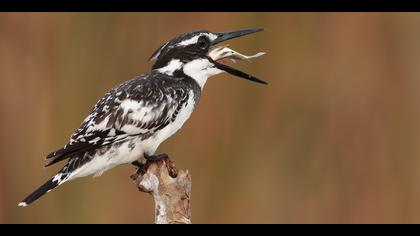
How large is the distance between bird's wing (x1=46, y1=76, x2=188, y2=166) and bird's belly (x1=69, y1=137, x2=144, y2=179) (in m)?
0.05

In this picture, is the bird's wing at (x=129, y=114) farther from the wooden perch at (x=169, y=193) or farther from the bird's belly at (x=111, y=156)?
the wooden perch at (x=169, y=193)

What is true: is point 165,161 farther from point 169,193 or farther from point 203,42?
point 203,42

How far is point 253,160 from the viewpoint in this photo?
620 centimetres

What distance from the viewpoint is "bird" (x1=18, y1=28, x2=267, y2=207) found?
4.82 metres

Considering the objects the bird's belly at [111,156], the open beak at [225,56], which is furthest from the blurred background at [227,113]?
the bird's belly at [111,156]

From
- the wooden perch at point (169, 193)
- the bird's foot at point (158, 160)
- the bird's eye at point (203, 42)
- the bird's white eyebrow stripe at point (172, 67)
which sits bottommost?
the wooden perch at point (169, 193)

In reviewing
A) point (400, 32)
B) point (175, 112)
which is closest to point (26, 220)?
point (175, 112)

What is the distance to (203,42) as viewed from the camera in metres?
5.20

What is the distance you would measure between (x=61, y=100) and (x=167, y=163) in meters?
1.52

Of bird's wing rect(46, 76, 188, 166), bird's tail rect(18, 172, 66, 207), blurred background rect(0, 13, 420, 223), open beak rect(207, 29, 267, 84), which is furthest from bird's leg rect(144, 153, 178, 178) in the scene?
blurred background rect(0, 13, 420, 223)

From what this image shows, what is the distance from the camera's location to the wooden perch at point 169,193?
14.8 feet

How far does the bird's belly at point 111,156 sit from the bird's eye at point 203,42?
61cm

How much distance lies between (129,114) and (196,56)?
0.51 m

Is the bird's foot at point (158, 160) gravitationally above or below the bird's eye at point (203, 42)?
below
